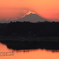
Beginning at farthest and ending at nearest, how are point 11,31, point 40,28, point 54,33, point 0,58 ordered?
1. point 40,28
2. point 11,31
3. point 54,33
4. point 0,58

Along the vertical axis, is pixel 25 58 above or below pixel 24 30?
below

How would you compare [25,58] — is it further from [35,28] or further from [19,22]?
[19,22]

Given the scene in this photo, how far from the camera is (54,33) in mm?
69000

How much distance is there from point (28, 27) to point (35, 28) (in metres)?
2.66

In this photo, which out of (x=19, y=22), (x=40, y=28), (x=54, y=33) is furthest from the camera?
(x=19, y=22)

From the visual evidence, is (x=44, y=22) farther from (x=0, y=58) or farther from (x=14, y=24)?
(x=0, y=58)

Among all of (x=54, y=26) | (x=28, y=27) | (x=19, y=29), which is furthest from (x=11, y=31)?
(x=54, y=26)

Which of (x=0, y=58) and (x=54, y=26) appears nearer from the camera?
(x=0, y=58)

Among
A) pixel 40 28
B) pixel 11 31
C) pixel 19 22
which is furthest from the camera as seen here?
pixel 19 22

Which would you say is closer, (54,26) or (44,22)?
(54,26)

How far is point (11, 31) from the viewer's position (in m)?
77.1

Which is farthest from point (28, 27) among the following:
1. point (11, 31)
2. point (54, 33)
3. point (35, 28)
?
point (54, 33)

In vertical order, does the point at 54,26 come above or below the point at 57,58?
above

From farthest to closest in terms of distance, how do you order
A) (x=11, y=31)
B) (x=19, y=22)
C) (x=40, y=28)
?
(x=19, y=22) → (x=40, y=28) → (x=11, y=31)
